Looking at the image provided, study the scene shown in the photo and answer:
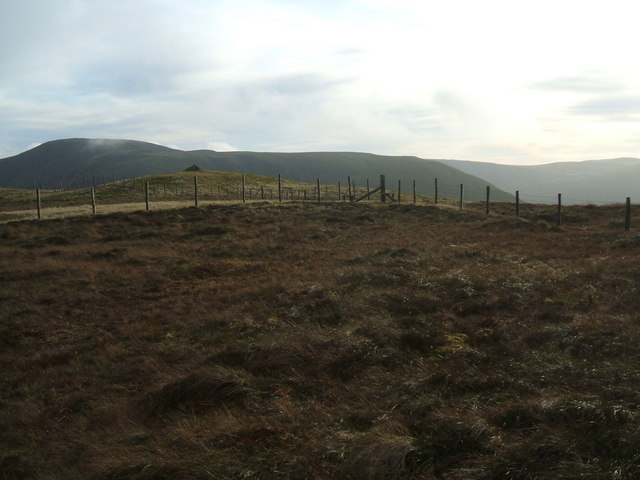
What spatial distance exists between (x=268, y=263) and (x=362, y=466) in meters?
14.5

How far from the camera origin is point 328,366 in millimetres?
7746

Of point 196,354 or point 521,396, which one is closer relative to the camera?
point 521,396

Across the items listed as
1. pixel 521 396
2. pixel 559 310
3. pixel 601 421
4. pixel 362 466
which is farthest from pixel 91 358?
pixel 559 310

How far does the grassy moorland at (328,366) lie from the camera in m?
4.84

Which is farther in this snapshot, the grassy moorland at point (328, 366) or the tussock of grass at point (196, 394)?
the tussock of grass at point (196, 394)

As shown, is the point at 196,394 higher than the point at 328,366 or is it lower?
lower

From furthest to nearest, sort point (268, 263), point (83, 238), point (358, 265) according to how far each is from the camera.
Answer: point (83, 238) < point (268, 263) < point (358, 265)

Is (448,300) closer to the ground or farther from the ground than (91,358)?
farther from the ground

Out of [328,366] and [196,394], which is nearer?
[196,394]

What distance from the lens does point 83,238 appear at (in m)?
24.4

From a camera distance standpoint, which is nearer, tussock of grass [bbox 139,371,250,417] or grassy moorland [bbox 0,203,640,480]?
grassy moorland [bbox 0,203,640,480]

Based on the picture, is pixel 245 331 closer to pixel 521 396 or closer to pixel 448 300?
pixel 448 300

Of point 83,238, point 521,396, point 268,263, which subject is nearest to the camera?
point 521,396

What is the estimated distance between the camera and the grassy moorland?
Answer: 4840mm
